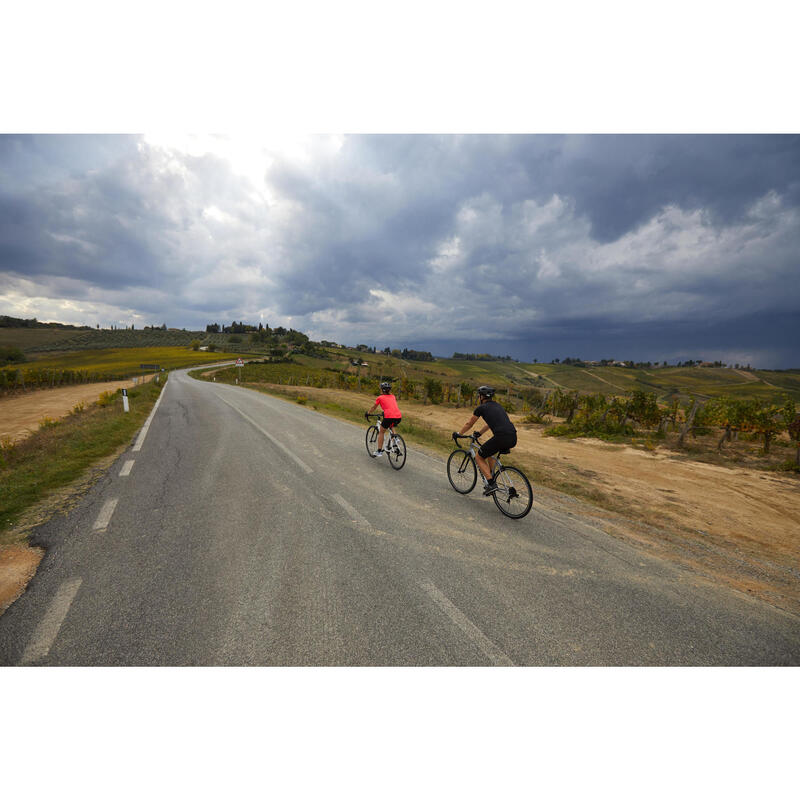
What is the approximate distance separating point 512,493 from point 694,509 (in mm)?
4261

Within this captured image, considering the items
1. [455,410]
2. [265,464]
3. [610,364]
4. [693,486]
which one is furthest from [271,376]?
[610,364]

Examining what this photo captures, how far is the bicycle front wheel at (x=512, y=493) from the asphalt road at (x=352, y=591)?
0.88 ft

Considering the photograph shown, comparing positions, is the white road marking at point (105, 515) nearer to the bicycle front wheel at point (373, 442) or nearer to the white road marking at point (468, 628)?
the white road marking at point (468, 628)

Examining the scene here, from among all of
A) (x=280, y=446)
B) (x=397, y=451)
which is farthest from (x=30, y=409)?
(x=397, y=451)

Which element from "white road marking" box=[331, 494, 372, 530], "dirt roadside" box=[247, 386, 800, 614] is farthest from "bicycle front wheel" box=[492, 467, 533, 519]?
"white road marking" box=[331, 494, 372, 530]

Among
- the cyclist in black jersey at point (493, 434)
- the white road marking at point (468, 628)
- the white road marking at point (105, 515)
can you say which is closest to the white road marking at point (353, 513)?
the white road marking at point (468, 628)

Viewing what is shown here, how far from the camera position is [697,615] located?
10.8 feet

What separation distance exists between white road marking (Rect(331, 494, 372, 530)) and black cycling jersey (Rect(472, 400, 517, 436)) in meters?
2.48

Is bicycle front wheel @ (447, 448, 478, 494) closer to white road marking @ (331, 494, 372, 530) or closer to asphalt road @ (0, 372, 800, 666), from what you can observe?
asphalt road @ (0, 372, 800, 666)

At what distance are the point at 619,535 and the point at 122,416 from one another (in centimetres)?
1603

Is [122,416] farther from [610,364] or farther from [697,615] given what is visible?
[610,364]

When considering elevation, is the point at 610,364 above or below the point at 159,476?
above

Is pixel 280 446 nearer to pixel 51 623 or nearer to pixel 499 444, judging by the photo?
pixel 499 444

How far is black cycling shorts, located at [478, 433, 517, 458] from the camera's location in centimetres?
550
